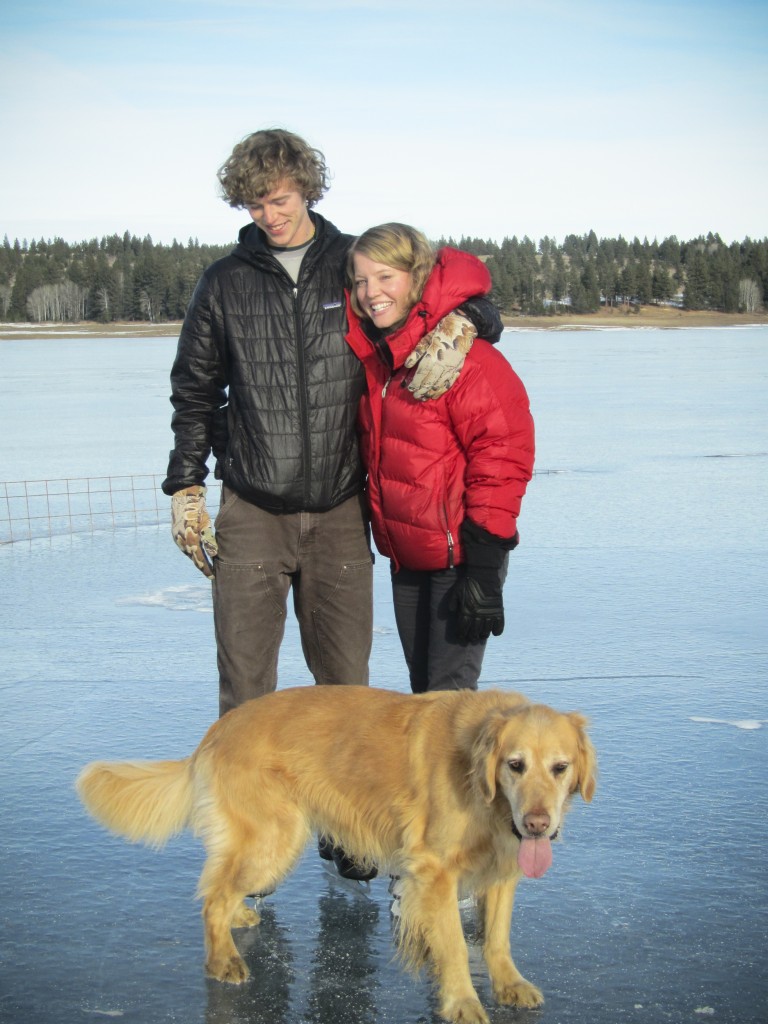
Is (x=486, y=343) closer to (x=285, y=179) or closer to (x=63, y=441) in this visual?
(x=285, y=179)

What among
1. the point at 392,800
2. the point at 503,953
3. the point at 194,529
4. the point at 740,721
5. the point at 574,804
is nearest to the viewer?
the point at 503,953

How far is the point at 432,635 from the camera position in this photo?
3.89 m

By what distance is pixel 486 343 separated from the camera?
3.68 meters

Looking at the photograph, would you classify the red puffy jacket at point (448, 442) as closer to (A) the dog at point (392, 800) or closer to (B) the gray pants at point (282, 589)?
(B) the gray pants at point (282, 589)

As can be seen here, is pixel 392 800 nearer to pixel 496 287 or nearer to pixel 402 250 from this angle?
pixel 402 250

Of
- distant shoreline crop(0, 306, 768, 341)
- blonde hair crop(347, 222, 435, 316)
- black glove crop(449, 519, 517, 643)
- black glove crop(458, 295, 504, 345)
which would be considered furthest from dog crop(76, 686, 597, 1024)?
distant shoreline crop(0, 306, 768, 341)

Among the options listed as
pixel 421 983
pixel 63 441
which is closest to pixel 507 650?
pixel 421 983

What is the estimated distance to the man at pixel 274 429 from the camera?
Result: 385 cm

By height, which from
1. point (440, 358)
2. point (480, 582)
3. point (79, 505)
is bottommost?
point (79, 505)

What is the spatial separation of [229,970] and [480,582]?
1.38m

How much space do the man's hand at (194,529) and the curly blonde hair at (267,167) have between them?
1051 millimetres

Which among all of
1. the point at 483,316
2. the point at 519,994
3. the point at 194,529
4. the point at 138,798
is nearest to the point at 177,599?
the point at 194,529

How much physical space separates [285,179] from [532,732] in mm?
1980

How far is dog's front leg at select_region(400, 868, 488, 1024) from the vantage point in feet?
10.0
